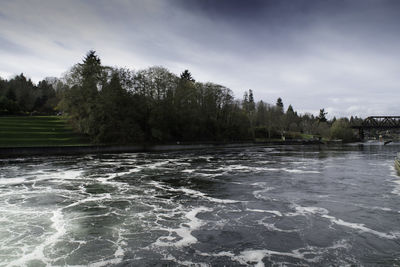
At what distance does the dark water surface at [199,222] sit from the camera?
957 cm

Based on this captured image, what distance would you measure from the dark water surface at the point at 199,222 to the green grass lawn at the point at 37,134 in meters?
30.9

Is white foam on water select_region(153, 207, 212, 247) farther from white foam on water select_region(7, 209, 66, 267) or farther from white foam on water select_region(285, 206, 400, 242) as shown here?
white foam on water select_region(285, 206, 400, 242)

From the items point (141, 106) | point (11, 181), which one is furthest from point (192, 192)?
point (141, 106)

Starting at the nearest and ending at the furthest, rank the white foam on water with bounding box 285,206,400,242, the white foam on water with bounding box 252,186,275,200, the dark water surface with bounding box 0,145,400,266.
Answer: the dark water surface with bounding box 0,145,400,266, the white foam on water with bounding box 285,206,400,242, the white foam on water with bounding box 252,186,275,200

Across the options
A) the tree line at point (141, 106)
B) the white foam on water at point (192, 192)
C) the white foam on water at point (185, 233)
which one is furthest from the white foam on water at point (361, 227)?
the tree line at point (141, 106)

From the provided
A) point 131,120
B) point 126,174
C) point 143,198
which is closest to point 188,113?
point 131,120

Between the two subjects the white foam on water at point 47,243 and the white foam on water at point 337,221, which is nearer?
the white foam on water at point 47,243

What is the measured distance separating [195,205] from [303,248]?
7.38 metres

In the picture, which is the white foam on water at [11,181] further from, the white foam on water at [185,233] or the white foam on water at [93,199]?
the white foam on water at [185,233]

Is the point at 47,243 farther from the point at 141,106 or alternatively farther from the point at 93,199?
the point at 141,106

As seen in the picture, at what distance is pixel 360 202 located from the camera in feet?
55.4

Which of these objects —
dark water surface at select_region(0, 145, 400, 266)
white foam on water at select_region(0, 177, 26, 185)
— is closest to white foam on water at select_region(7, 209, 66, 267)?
dark water surface at select_region(0, 145, 400, 266)

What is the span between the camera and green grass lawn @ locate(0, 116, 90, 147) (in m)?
50.9

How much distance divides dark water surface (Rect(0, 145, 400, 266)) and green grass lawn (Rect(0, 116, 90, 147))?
101 feet
